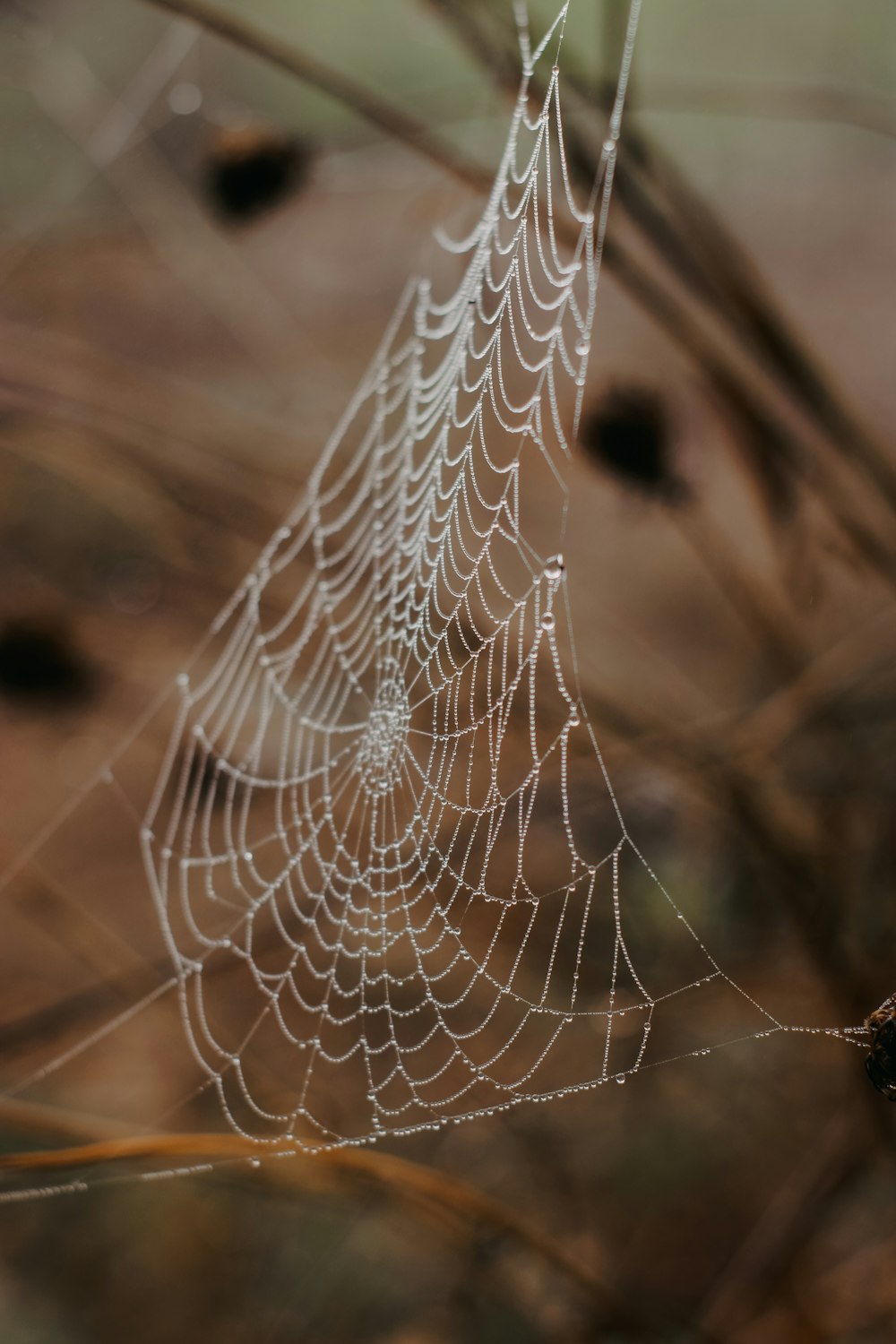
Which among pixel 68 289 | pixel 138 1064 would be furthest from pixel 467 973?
pixel 68 289

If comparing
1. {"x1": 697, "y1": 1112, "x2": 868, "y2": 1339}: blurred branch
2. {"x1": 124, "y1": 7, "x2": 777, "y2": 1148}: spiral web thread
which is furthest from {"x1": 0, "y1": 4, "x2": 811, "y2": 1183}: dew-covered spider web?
{"x1": 697, "y1": 1112, "x2": 868, "y2": 1339}: blurred branch

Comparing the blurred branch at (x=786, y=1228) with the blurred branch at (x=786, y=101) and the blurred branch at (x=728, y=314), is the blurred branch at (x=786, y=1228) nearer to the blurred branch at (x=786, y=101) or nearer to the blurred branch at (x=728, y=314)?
the blurred branch at (x=728, y=314)

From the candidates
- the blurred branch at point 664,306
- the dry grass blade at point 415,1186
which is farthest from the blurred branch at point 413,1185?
the blurred branch at point 664,306

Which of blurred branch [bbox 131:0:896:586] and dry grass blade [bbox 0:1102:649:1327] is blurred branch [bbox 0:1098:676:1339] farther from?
blurred branch [bbox 131:0:896:586]

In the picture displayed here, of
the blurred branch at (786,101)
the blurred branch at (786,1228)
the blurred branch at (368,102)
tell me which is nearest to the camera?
the blurred branch at (368,102)

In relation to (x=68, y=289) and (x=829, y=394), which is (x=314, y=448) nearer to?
A: (x=68, y=289)
